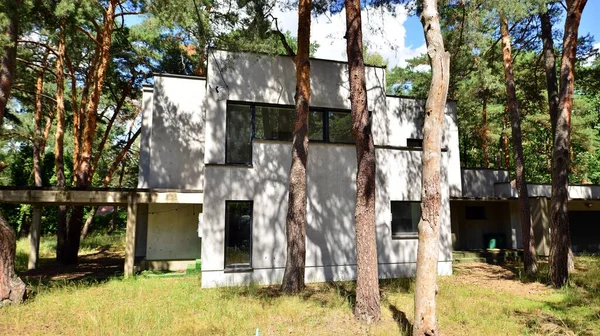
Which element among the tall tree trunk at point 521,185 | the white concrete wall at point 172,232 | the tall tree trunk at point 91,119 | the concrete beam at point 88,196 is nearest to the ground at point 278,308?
the tall tree trunk at point 521,185

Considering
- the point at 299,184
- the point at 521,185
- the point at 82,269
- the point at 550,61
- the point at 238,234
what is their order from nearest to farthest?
the point at 299,184 → the point at 238,234 → the point at 521,185 → the point at 550,61 → the point at 82,269

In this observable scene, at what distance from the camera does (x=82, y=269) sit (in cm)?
1290

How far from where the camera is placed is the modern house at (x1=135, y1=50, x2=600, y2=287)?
31.1ft

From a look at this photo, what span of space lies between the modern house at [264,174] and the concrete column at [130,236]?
146cm

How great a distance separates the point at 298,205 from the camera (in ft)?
28.3

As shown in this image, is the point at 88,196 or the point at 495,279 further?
the point at 495,279

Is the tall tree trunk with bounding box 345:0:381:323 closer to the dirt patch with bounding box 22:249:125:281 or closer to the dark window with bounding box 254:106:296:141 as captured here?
the dark window with bounding box 254:106:296:141

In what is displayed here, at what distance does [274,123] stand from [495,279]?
8259 millimetres

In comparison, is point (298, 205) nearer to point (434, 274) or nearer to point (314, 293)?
point (314, 293)

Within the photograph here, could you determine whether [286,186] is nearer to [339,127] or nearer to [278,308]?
[339,127]

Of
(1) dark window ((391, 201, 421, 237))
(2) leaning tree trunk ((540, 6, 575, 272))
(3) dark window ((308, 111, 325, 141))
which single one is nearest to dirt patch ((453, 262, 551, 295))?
(1) dark window ((391, 201, 421, 237))

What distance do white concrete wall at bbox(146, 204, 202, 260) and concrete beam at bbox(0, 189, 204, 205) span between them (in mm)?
1974

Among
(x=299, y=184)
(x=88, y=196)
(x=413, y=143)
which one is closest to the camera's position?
(x=299, y=184)

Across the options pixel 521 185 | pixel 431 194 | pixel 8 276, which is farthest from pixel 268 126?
pixel 521 185
